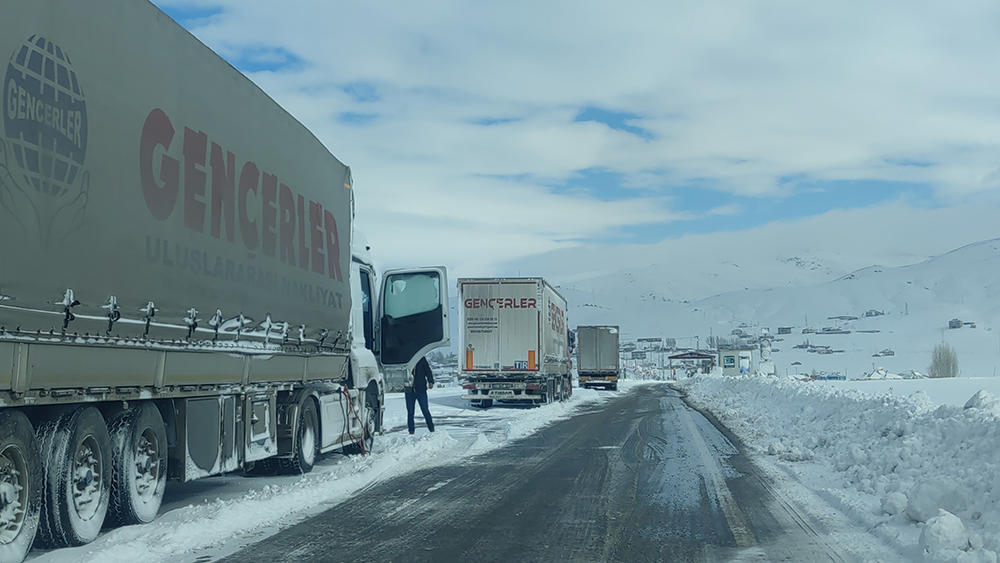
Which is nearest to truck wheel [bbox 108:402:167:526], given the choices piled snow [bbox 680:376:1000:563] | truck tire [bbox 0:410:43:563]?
truck tire [bbox 0:410:43:563]

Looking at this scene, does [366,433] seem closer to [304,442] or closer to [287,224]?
[304,442]

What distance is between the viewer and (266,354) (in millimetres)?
9984

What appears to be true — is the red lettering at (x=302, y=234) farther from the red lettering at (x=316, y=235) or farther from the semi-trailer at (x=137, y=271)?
the red lettering at (x=316, y=235)

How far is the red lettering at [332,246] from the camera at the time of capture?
1218cm

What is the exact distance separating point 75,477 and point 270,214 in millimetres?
4035

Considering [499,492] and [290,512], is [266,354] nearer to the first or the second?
[290,512]

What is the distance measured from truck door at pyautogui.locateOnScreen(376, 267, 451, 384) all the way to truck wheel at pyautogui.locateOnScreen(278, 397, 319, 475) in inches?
125

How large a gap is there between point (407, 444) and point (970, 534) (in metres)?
9.58

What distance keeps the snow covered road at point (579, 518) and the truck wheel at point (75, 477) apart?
1.19 m

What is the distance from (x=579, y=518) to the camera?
8336 millimetres

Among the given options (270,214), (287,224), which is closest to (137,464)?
(270,214)

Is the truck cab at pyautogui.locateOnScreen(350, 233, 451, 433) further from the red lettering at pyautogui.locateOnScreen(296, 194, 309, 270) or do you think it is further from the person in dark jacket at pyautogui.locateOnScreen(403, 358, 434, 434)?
the red lettering at pyautogui.locateOnScreen(296, 194, 309, 270)

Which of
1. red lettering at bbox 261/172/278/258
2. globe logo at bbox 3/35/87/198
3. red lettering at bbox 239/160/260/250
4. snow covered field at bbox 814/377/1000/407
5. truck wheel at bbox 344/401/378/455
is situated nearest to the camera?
globe logo at bbox 3/35/87/198

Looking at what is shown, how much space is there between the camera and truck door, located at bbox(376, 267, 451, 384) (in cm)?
1469
